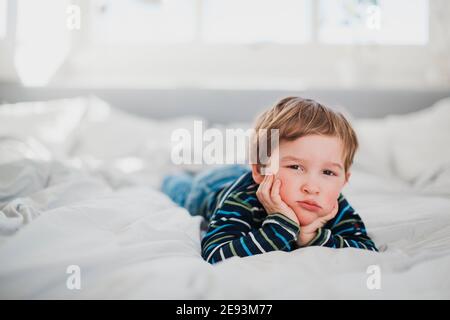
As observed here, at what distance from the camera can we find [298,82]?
224 centimetres

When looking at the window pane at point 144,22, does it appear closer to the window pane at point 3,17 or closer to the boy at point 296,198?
the window pane at point 3,17

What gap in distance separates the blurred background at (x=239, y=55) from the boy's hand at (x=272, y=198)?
1.23 metres

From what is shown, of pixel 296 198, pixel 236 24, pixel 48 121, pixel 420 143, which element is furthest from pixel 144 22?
pixel 296 198

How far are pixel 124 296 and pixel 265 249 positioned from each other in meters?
0.27

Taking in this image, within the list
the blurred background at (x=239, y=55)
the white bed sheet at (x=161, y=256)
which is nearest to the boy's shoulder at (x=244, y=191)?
the white bed sheet at (x=161, y=256)

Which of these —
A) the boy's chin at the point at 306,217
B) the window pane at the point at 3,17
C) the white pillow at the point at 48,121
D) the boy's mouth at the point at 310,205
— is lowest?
the boy's chin at the point at 306,217

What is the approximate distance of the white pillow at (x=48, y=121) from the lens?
4.51 feet

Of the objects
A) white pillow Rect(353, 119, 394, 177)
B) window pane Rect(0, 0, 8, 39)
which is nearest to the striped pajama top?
white pillow Rect(353, 119, 394, 177)

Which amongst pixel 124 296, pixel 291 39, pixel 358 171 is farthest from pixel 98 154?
pixel 291 39

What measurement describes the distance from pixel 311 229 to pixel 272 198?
0.10m

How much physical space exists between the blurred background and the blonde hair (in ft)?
3.73

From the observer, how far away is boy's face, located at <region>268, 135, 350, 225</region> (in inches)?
29.0

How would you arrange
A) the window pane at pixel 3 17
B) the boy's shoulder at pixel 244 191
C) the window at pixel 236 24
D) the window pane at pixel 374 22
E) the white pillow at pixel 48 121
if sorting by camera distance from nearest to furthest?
the boy's shoulder at pixel 244 191 < the window pane at pixel 3 17 < the white pillow at pixel 48 121 < the window pane at pixel 374 22 < the window at pixel 236 24
